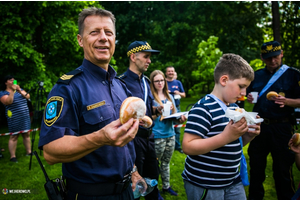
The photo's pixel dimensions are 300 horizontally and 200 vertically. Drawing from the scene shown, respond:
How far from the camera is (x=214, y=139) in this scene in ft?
6.53

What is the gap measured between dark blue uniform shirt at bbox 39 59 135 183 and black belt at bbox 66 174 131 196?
4cm

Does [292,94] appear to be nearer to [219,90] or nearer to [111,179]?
[219,90]

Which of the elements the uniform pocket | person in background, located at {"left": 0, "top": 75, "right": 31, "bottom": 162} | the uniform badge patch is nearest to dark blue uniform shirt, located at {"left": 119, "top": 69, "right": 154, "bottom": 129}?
→ the uniform pocket

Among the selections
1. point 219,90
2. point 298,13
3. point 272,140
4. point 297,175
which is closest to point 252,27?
point 298,13

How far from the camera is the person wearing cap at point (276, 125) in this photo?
3590 mm

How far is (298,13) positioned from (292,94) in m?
18.7

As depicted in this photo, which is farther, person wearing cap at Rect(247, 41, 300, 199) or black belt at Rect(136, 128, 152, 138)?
person wearing cap at Rect(247, 41, 300, 199)

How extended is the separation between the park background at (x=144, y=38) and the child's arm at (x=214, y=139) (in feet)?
9.28

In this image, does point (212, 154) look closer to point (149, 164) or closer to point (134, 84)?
point (149, 164)

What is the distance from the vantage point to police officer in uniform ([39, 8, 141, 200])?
1301mm

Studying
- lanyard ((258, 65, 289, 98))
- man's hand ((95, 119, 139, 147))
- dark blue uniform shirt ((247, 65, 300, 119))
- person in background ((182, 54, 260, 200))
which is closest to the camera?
man's hand ((95, 119, 139, 147))

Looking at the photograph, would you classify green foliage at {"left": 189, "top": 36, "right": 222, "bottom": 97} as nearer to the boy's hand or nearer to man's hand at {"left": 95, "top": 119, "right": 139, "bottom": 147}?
the boy's hand

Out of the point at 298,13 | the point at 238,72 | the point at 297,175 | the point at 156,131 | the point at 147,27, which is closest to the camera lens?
the point at 238,72

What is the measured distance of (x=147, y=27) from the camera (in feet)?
73.6
